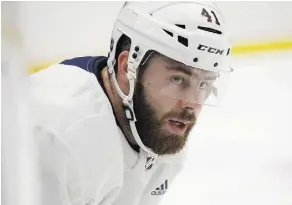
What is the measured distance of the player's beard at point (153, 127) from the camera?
1.11 meters

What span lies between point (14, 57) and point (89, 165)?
0.60 metres

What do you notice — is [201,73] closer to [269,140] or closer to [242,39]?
[269,140]

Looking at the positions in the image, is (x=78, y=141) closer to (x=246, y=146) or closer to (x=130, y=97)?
(x=130, y=97)

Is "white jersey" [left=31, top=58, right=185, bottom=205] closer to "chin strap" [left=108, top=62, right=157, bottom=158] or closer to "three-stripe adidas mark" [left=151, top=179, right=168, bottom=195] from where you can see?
"chin strap" [left=108, top=62, right=157, bottom=158]

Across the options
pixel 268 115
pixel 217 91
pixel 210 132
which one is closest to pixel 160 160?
pixel 217 91

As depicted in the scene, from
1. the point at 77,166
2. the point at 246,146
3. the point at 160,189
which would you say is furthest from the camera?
the point at 246,146

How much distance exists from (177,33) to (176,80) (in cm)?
9

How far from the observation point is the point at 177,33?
1048mm

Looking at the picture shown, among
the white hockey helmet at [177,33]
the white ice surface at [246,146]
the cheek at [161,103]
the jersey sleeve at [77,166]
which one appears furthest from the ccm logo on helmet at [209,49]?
the white ice surface at [246,146]

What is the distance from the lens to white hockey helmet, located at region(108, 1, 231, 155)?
1050 millimetres

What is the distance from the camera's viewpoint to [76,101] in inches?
40.1

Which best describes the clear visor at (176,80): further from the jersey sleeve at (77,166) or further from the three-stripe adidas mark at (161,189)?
the three-stripe adidas mark at (161,189)

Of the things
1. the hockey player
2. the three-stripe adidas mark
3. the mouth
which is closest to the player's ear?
the hockey player

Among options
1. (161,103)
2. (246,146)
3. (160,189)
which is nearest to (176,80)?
(161,103)
